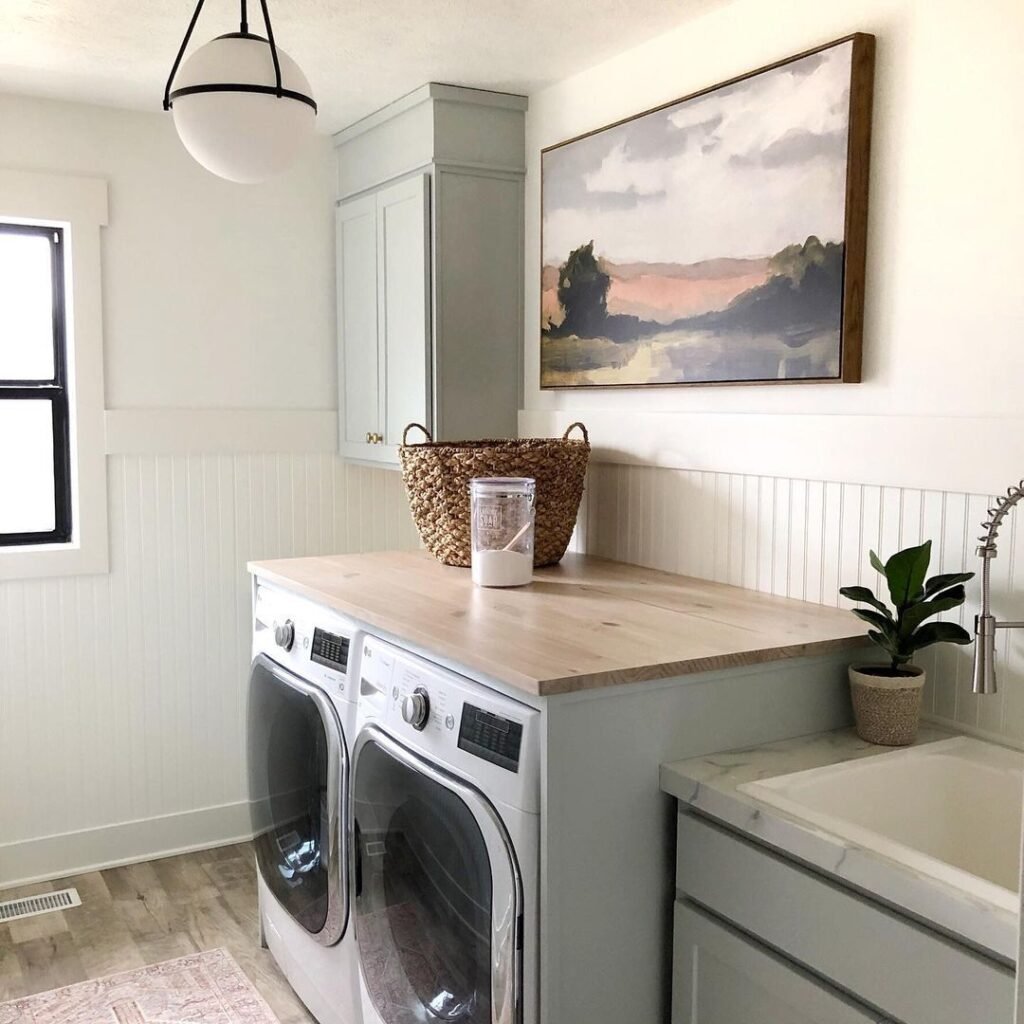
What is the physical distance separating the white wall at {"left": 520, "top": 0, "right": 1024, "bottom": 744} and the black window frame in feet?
5.57

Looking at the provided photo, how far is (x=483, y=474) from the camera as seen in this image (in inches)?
94.7

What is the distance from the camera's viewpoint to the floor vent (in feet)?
9.32

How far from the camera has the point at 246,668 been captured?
3.34 m

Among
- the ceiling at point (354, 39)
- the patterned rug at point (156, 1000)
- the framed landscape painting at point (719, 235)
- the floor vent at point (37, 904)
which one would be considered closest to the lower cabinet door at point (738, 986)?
the framed landscape painting at point (719, 235)

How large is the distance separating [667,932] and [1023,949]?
0.75 metres

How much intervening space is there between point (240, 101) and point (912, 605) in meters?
1.30

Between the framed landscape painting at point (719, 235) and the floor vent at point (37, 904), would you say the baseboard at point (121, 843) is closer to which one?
the floor vent at point (37, 904)

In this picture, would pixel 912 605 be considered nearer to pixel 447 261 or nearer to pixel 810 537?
pixel 810 537

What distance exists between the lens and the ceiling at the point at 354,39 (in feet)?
7.42

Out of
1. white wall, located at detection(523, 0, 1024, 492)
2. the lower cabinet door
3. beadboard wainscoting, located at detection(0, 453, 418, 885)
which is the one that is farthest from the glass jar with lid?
beadboard wainscoting, located at detection(0, 453, 418, 885)

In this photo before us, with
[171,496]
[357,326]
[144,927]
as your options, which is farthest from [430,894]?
[357,326]

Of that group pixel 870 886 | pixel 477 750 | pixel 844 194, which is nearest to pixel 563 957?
pixel 477 750

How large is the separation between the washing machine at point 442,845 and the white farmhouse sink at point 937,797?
348mm

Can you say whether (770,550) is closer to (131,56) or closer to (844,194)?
(844,194)
